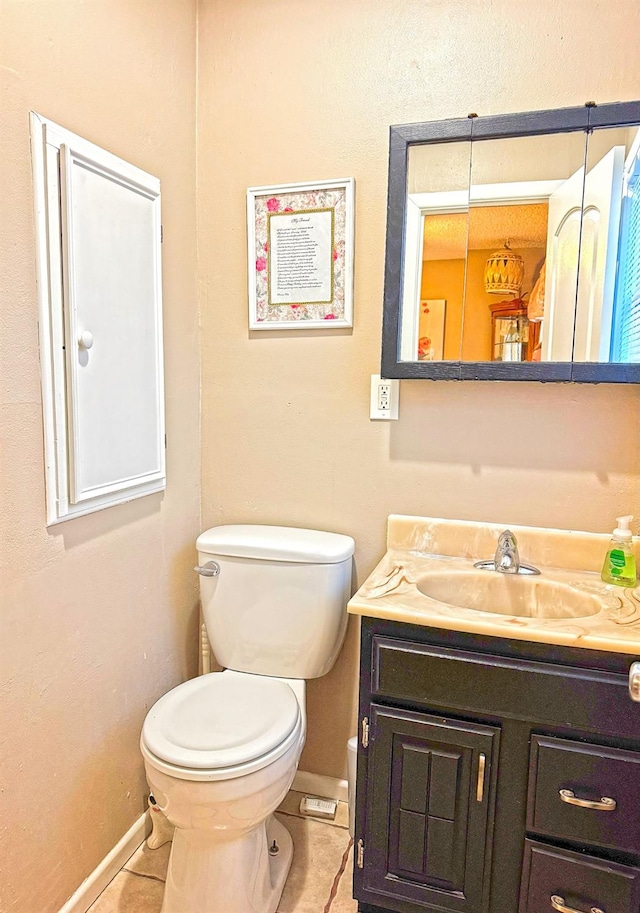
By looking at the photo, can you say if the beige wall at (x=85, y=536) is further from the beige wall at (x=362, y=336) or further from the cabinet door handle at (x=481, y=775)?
the cabinet door handle at (x=481, y=775)

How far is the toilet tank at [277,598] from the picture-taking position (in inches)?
63.8

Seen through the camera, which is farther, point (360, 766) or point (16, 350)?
point (360, 766)

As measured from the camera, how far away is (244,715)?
1.45 meters

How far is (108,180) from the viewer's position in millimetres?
1377

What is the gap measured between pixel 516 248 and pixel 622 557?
0.78m

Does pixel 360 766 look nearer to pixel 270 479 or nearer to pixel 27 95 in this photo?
pixel 270 479

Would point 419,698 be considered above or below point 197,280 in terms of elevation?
below

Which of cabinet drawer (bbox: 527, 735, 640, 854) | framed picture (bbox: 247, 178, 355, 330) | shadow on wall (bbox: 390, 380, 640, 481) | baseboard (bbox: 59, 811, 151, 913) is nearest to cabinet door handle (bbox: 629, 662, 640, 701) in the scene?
cabinet drawer (bbox: 527, 735, 640, 854)

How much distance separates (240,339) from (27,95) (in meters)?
0.79

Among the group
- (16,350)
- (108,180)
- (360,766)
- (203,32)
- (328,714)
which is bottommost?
(328,714)

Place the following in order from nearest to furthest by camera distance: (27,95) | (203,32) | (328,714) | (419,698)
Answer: (27,95)
(419,698)
(203,32)
(328,714)

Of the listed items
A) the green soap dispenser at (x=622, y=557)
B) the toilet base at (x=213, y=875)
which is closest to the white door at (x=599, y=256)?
the green soap dispenser at (x=622, y=557)

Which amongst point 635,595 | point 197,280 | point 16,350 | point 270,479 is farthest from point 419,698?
point 197,280

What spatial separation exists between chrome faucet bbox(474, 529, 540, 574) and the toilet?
389 millimetres
